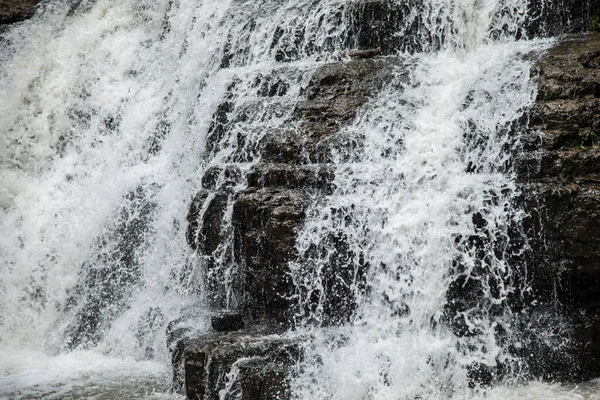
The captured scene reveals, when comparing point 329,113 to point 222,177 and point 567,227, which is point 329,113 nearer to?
point 222,177

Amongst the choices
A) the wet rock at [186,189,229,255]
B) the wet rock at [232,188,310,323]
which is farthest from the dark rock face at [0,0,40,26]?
the wet rock at [232,188,310,323]

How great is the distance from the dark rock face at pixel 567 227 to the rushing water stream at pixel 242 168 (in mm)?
188

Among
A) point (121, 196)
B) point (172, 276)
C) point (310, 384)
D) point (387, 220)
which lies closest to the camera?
point (310, 384)

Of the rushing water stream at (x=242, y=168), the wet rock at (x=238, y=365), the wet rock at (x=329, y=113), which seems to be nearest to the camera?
the wet rock at (x=238, y=365)

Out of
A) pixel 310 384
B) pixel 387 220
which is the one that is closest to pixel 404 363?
pixel 310 384

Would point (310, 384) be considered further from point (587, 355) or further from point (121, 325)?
point (121, 325)

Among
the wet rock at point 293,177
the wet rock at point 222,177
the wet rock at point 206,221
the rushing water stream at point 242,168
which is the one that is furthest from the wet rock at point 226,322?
the wet rock at point 222,177

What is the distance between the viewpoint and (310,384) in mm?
5711

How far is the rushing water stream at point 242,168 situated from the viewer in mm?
6066

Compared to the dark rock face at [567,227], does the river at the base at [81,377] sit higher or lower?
lower

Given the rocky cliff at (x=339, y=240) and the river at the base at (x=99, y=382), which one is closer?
the river at the base at (x=99, y=382)

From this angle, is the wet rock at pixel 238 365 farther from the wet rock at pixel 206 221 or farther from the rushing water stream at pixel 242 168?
the wet rock at pixel 206 221

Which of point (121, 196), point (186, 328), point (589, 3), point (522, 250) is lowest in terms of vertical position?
point (186, 328)

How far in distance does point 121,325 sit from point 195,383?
2363 mm
